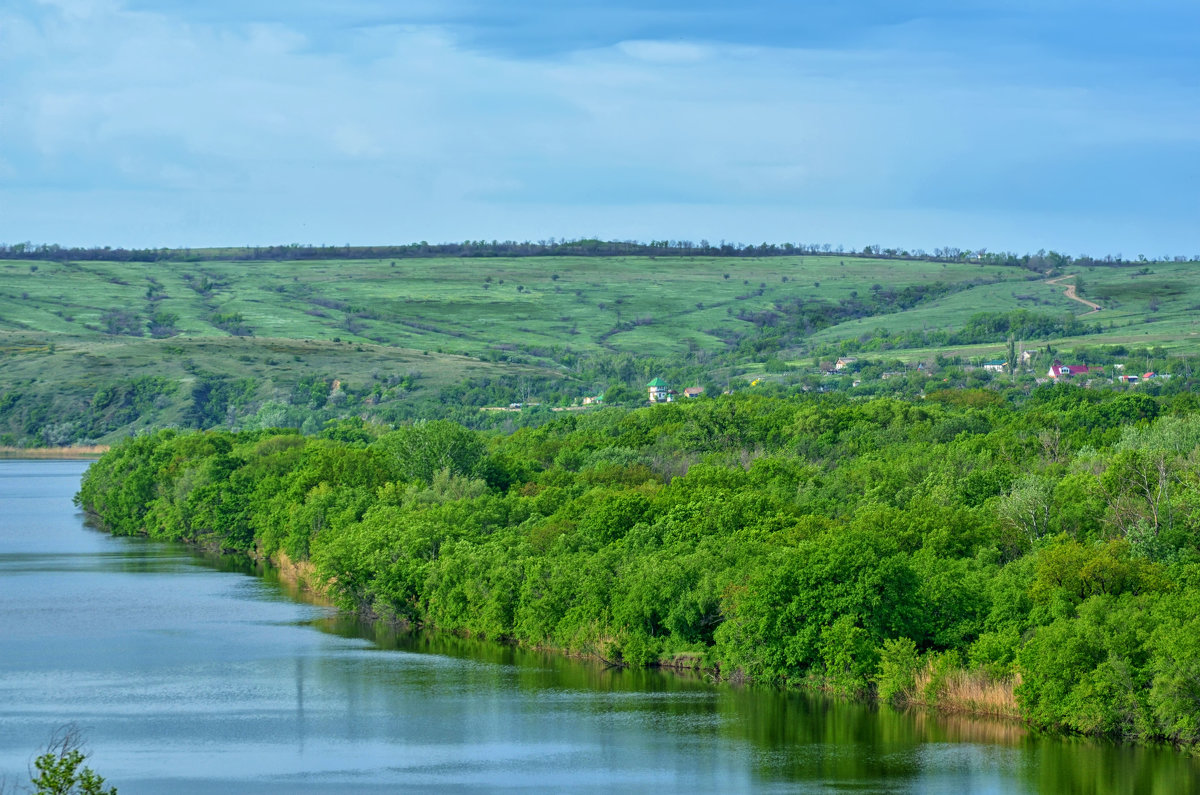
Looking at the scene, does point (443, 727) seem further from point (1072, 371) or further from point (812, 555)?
point (1072, 371)

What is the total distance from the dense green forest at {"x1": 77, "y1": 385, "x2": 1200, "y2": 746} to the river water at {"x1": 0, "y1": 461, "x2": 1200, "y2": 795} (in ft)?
4.90

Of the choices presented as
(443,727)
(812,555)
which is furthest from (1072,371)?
(443,727)

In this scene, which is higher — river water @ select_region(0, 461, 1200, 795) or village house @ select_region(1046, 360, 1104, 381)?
village house @ select_region(1046, 360, 1104, 381)

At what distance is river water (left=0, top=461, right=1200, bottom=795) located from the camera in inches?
1775

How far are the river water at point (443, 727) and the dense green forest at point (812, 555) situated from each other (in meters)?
1.49

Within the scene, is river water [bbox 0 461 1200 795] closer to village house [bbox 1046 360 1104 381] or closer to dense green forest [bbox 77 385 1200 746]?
dense green forest [bbox 77 385 1200 746]

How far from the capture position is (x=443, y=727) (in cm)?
5197

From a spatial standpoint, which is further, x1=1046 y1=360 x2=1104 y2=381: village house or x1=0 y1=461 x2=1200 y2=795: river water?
x1=1046 y1=360 x2=1104 y2=381: village house

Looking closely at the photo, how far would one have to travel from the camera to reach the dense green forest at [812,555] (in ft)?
162

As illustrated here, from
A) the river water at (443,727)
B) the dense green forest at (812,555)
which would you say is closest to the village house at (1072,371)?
the dense green forest at (812,555)

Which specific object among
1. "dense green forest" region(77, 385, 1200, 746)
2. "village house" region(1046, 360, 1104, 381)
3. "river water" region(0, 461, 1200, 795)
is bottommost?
"river water" region(0, 461, 1200, 795)

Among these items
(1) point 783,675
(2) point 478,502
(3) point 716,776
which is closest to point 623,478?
(2) point 478,502

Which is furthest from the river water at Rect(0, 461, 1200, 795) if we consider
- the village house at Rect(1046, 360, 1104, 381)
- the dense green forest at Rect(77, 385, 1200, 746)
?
the village house at Rect(1046, 360, 1104, 381)

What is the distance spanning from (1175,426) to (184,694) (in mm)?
60498
